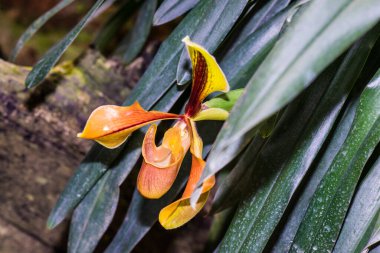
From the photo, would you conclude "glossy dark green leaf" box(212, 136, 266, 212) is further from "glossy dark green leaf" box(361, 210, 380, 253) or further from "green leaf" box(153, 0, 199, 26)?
"green leaf" box(153, 0, 199, 26)

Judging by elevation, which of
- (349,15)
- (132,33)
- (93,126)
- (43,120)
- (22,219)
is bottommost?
(22,219)

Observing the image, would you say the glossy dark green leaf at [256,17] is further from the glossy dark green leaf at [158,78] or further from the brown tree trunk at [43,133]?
the brown tree trunk at [43,133]

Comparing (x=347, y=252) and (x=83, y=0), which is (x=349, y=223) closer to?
(x=347, y=252)

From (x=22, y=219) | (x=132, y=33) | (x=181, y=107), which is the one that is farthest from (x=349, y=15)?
(x=22, y=219)

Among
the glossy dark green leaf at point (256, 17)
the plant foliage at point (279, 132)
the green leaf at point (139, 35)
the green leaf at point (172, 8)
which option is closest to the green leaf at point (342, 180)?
the plant foliage at point (279, 132)

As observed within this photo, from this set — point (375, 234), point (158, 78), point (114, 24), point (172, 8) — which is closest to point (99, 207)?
point (158, 78)

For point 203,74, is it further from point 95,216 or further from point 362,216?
point 95,216

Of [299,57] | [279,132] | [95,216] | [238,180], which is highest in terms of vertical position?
[299,57]
